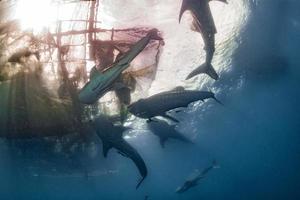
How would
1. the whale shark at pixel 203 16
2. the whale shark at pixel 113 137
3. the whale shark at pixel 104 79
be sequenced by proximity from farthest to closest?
1. the whale shark at pixel 113 137
2. the whale shark at pixel 203 16
3. the whale shark at pixel 104 79

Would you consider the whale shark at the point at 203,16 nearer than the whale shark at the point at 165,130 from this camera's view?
Yes

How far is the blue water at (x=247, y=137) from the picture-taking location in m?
13.8

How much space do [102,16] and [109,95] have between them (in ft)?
8.24

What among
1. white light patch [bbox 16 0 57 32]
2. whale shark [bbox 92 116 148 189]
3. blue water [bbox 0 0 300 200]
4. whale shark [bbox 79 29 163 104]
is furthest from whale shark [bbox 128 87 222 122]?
blue water [bbox 0 0 300 200]

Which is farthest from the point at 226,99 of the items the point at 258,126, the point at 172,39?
the point at 172,39

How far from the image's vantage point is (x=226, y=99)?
18516mm

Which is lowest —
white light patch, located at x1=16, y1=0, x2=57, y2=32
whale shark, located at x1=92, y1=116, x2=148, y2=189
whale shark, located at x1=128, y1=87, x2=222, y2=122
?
whale shark, located at x1=92, y1=116, x2=148, y2=189

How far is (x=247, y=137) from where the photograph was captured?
87.1 feet

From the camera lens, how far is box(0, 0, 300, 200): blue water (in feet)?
45.2

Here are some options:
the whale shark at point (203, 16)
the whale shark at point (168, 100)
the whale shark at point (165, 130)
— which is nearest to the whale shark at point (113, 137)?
the whale shark at point (168, 100)

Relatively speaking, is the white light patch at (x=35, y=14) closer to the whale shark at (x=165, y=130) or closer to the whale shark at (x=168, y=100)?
the whale shark at (x=168, y=100)

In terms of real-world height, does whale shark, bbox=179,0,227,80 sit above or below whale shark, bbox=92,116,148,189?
above

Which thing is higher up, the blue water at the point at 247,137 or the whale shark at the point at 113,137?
the whale shark at the point at 113,137

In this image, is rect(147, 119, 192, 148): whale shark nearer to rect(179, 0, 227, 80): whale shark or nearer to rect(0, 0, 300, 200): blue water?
rect(0, 0, 300, 200): blue water
